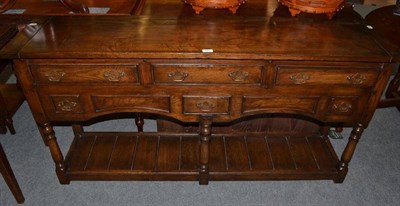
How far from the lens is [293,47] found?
179cm

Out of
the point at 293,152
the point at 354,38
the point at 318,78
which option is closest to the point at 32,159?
the point at 293,152

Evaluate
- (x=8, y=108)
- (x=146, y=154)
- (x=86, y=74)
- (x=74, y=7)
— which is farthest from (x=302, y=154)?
(x=8, y=108)

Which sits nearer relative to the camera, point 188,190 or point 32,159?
point 188,190

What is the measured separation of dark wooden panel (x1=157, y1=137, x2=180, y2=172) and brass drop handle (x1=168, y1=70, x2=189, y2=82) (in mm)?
873

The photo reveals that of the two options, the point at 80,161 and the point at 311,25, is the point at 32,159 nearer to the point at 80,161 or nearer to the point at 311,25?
the point at 80,161

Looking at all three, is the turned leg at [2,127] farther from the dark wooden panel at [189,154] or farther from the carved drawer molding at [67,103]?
the dark wooden panel at [189,154]

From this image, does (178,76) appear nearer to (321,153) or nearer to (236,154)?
(236,154)

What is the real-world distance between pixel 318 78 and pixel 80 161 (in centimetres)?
181

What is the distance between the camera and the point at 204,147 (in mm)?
2256

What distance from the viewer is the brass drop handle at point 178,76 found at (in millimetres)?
1838

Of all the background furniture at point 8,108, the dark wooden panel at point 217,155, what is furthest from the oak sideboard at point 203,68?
the dark wooden panel at point 217,155

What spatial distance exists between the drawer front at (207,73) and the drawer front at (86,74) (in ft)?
0.49

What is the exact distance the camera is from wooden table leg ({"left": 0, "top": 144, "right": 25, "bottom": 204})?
6.89 feet

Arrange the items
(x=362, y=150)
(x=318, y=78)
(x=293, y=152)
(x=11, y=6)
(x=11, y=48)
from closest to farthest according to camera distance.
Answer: (x=11, y=48), (x=318, y=78), (x=11, y=6), (x=293, y=152), (x=362, y=150)
